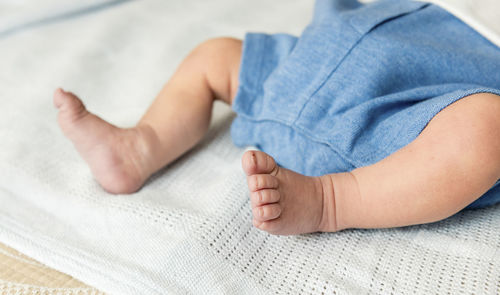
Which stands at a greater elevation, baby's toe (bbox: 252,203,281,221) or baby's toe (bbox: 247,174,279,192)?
baby's toe (bbox: 247,174,279,192)

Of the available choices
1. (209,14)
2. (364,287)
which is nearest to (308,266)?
(364,287)

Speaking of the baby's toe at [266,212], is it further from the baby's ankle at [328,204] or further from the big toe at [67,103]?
the big toe at [67,103]

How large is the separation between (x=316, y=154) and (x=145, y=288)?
329mm

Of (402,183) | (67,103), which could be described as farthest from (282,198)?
(67,103)

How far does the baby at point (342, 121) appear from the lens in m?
0.66

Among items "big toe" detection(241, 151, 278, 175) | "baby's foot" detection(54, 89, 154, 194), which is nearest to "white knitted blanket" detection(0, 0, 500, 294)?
"baby's foot" detection(54, 89, 154, 194)

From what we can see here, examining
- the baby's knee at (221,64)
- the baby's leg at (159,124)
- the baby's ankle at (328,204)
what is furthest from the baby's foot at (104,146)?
the baby's ankle at (328,204)

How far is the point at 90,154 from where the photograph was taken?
2.70 feet

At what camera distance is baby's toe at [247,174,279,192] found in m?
0.64

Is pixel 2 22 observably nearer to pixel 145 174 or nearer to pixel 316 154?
pixel 145 174

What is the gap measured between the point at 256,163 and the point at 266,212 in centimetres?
6

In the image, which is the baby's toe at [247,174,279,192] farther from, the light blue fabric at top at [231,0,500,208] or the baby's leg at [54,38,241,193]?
the baby's leg at [54,38,241,193]

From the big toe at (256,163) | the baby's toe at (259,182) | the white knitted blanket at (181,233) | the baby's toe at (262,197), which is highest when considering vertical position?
the big toe at (256,163)

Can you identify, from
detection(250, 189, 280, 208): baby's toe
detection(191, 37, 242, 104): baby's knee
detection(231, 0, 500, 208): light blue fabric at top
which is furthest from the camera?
detection(191, 37, 242, 104): baby's knee
